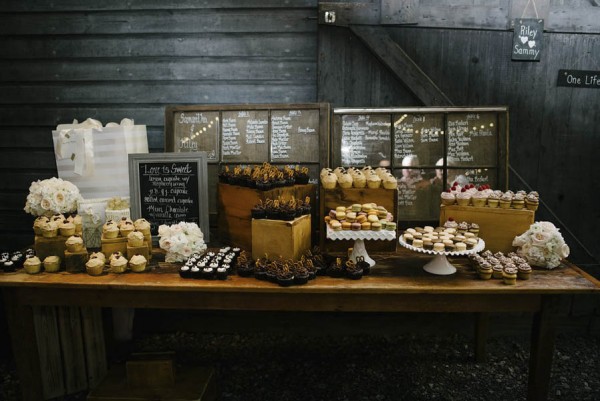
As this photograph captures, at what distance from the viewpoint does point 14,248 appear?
4848 mm

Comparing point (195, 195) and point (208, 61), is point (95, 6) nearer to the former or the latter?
point (208, 61)

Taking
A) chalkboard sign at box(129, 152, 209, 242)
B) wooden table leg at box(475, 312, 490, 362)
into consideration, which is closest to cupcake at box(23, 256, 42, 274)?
chalkboard sign at box(129, 152, 209, 242)

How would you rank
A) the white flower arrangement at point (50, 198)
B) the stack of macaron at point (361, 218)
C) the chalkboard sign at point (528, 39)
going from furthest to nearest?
the chalkboard sign at point (528, 39)
the white flower arrangement at point (50, 198)
the stack of macaron at point (361, 218)

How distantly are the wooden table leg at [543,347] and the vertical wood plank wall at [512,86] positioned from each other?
6.84 feet

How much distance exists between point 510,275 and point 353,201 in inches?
44.3

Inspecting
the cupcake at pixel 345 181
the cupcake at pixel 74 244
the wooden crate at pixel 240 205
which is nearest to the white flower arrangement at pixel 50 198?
the cupcake at pixel 74 244

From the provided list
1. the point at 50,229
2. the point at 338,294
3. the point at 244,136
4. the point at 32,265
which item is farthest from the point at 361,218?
the point at 32,265

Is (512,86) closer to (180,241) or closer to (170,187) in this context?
(170,187)

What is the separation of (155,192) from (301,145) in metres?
1.41

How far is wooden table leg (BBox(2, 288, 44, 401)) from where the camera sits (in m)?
2.87

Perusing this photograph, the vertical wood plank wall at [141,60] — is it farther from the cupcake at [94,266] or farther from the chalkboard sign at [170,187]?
the cupcake at [94,266]

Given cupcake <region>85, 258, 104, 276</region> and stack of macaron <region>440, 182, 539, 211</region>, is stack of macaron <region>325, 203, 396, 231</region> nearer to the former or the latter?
stack of macaron <region>440, 182, 539, 211</region>

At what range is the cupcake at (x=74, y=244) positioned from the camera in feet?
9.43

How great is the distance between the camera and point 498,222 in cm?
314
